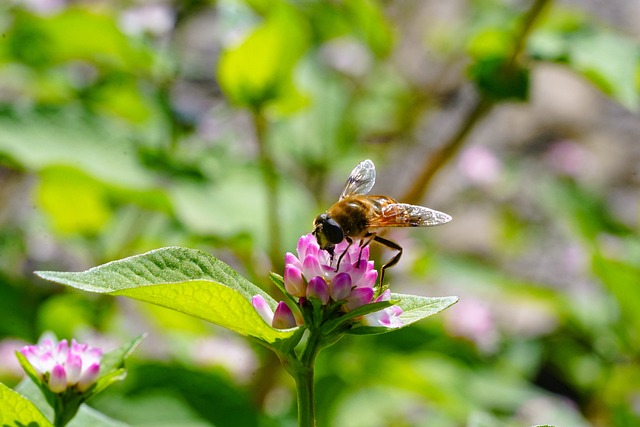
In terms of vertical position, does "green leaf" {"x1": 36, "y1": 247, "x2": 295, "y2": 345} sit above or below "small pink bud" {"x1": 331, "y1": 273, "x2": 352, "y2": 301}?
above

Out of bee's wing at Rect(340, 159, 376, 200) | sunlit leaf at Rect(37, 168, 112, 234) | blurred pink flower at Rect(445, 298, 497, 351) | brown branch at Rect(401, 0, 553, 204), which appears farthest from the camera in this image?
blurred pink flower at Rect(445, 298, 497, 351)

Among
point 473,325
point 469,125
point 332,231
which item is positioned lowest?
point 473,325

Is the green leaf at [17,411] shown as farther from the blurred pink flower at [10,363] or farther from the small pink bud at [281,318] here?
the blurred pink flower at [10,363]

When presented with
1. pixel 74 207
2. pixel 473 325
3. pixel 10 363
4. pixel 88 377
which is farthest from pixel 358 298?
pixel 473 325

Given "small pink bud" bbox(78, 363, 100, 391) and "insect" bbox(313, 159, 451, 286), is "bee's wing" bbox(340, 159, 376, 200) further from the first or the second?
"small pink bud" bbox(78, 363, 100, 391)

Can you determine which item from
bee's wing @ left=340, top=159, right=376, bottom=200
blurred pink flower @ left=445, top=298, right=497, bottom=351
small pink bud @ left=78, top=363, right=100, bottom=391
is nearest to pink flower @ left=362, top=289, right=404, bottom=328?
small pink bud @ left=78, top=363, right=100, bottom=391

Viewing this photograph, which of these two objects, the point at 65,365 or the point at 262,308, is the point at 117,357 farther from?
the point at 262,308
